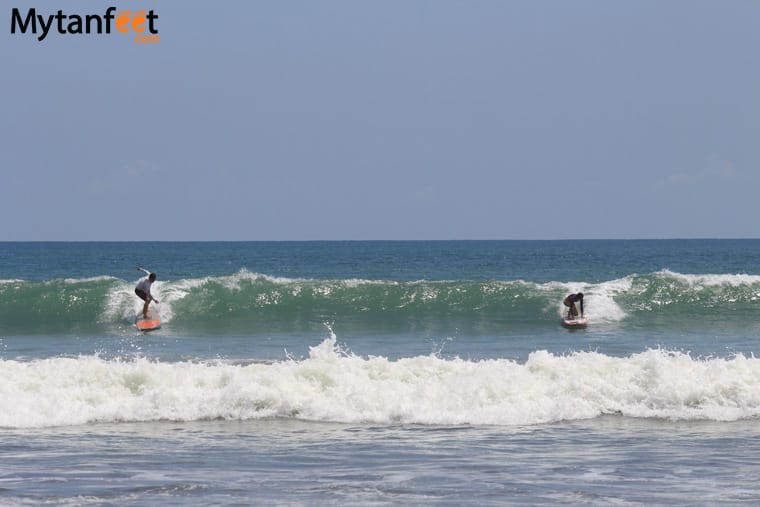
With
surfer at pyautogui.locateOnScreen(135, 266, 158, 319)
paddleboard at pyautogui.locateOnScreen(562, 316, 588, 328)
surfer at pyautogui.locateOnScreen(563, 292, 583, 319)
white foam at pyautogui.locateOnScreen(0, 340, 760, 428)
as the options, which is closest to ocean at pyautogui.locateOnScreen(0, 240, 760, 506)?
white foam at pyautogui.locateOnScreen(0, 340, 760, 428)

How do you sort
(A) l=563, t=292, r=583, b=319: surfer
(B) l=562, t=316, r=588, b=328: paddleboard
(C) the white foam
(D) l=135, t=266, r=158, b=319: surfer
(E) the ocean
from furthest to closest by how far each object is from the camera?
(D) l=135, t=266, r=158, b=319: surfer < (A) l=563, t=292, r=583, b=319: surfer < (B) l=562, t=316, r=588, b=328: paddleboard < (C) the white foam < (E) the ocean

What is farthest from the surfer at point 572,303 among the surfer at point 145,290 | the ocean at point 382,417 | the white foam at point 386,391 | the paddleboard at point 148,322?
the surfer at point 145,290

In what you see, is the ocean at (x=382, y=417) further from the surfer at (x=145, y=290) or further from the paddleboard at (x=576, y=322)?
the surfer at (x=145, y=290)

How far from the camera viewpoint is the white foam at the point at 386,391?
45.6ft

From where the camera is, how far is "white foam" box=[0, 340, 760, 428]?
548 inches

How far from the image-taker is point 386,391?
14648mm

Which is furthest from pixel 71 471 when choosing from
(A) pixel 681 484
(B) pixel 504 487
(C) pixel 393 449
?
(A) pixel 681 484

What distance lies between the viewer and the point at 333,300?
31.5 meters

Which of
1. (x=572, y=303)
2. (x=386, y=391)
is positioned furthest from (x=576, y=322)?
(x=386, y=391)

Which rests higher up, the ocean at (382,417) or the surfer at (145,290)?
the surfer at (145,290)

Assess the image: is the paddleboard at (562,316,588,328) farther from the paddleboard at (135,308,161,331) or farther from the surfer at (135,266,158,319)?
the surfer at (135,266,158,319)

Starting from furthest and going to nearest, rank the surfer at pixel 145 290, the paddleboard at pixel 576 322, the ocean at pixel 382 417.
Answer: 1. the surfer at pixel 145 290
2. the paddleboard at pixel 576 322
3. the ocean at pixel 382 417

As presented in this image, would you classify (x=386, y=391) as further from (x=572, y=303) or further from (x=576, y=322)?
(x=572, y=303)

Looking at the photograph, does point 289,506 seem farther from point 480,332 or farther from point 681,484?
point 480,332
